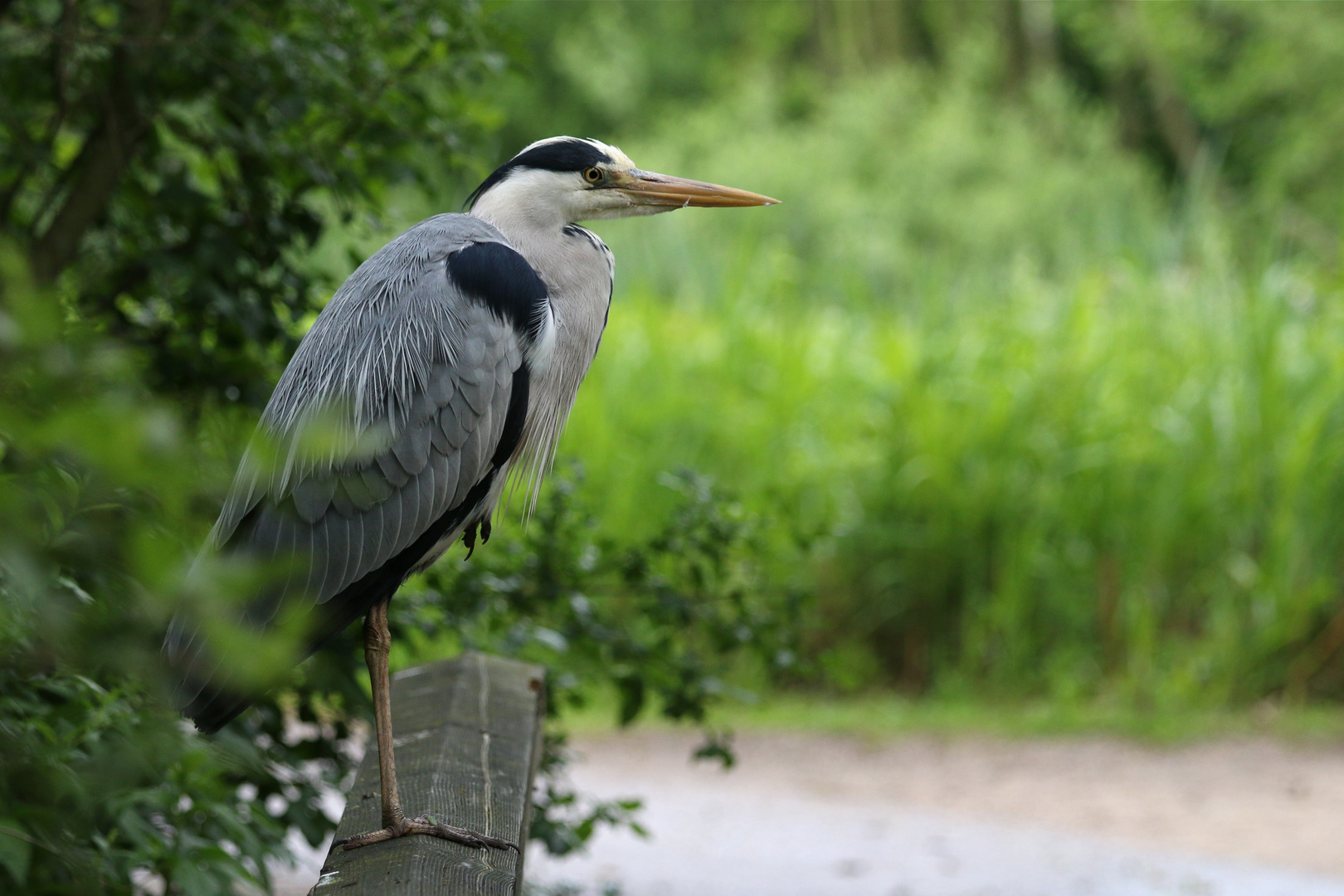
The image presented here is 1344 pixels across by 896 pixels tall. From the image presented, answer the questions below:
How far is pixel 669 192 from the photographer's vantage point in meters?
2.35

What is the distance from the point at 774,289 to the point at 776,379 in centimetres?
129

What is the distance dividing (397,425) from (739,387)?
5.51m

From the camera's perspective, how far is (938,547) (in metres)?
6.80

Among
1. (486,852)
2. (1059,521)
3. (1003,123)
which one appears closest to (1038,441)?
(1059,521)

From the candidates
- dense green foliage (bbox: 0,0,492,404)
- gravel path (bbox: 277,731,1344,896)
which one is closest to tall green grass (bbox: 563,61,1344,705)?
gravel path (bbox: 277,731,1344,896)

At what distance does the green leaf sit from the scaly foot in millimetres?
705

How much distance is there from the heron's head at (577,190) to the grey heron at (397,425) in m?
0.02

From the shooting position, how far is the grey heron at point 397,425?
193 cm

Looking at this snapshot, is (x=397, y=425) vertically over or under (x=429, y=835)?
over

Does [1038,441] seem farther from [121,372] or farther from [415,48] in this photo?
[121,372]

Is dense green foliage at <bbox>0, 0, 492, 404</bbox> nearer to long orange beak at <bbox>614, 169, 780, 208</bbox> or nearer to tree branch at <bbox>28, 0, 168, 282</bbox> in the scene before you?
tree branch at <bbox>28, 0, 168, 282</bbox>

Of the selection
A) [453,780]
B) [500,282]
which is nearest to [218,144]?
[500,282]

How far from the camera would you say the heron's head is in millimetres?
2271

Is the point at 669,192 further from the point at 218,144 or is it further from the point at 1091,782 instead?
the point at 1091,782
